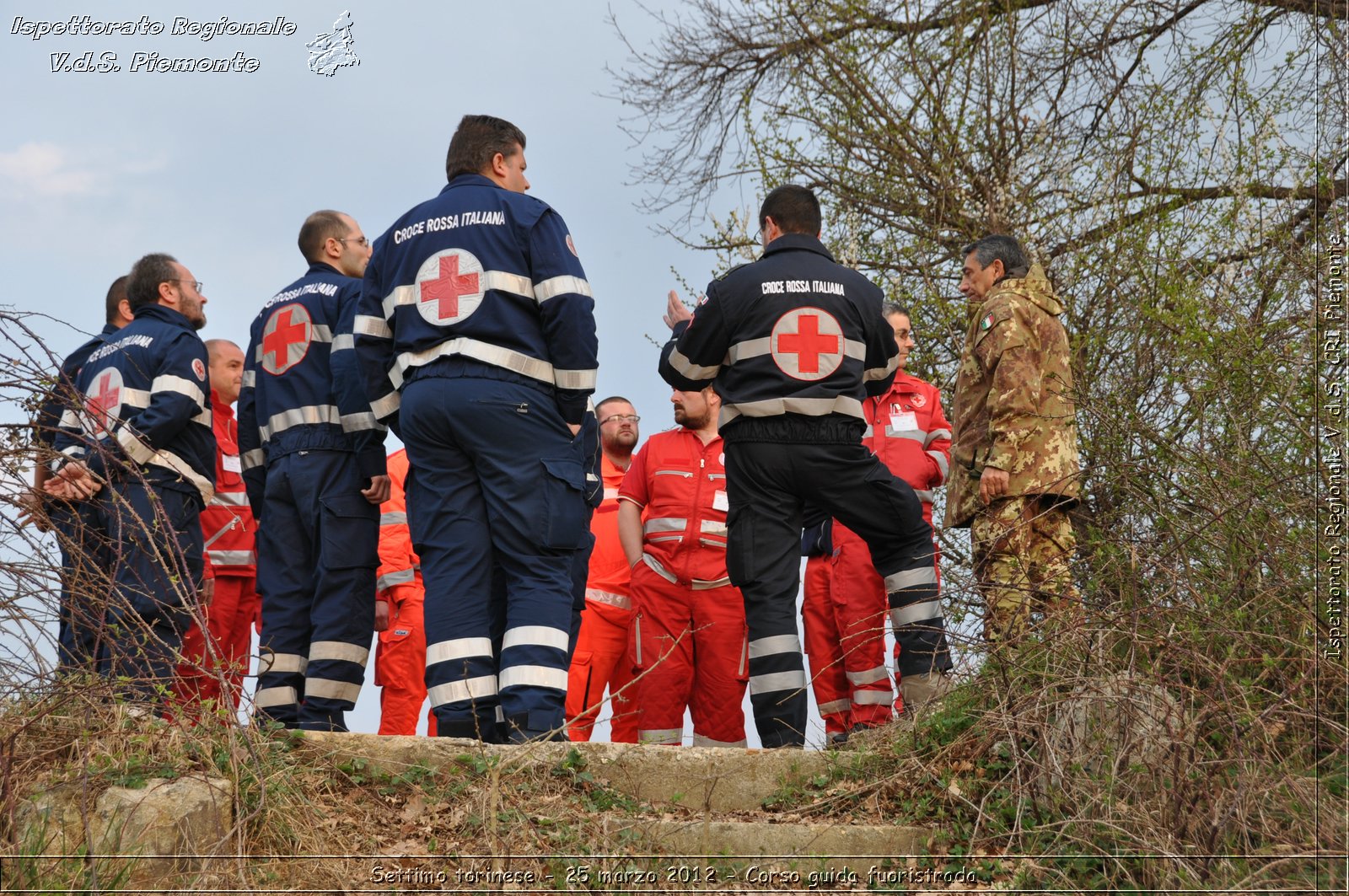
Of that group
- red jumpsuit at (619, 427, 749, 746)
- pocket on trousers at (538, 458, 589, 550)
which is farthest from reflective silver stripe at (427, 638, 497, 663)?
red jumpsuit at (619, 427, 749, 746)

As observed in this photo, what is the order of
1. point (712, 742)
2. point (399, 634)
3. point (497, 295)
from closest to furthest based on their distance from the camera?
point (497, 295), point (712, 742), point (399, 634)

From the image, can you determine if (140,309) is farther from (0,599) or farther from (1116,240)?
(1116,240)

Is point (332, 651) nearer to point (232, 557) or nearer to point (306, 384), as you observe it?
point (306, 384)

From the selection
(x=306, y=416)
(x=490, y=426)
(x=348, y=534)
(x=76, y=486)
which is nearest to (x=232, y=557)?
(x=76, y=486)

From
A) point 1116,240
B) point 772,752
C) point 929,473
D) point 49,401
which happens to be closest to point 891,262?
point 1116,240

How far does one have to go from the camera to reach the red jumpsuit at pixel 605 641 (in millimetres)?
8219

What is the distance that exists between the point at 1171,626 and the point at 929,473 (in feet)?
11.2

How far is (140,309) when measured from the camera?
24.1 ft

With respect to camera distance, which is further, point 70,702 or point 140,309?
point 140,309

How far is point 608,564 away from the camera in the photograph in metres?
8.61

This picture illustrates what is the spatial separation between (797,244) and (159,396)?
3.42 metres

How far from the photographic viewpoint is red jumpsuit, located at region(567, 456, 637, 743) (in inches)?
324

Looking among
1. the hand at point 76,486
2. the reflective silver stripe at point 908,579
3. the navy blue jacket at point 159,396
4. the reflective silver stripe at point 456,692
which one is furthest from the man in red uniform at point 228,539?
the reflective silver stripe at point 908,579

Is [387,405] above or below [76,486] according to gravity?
above
